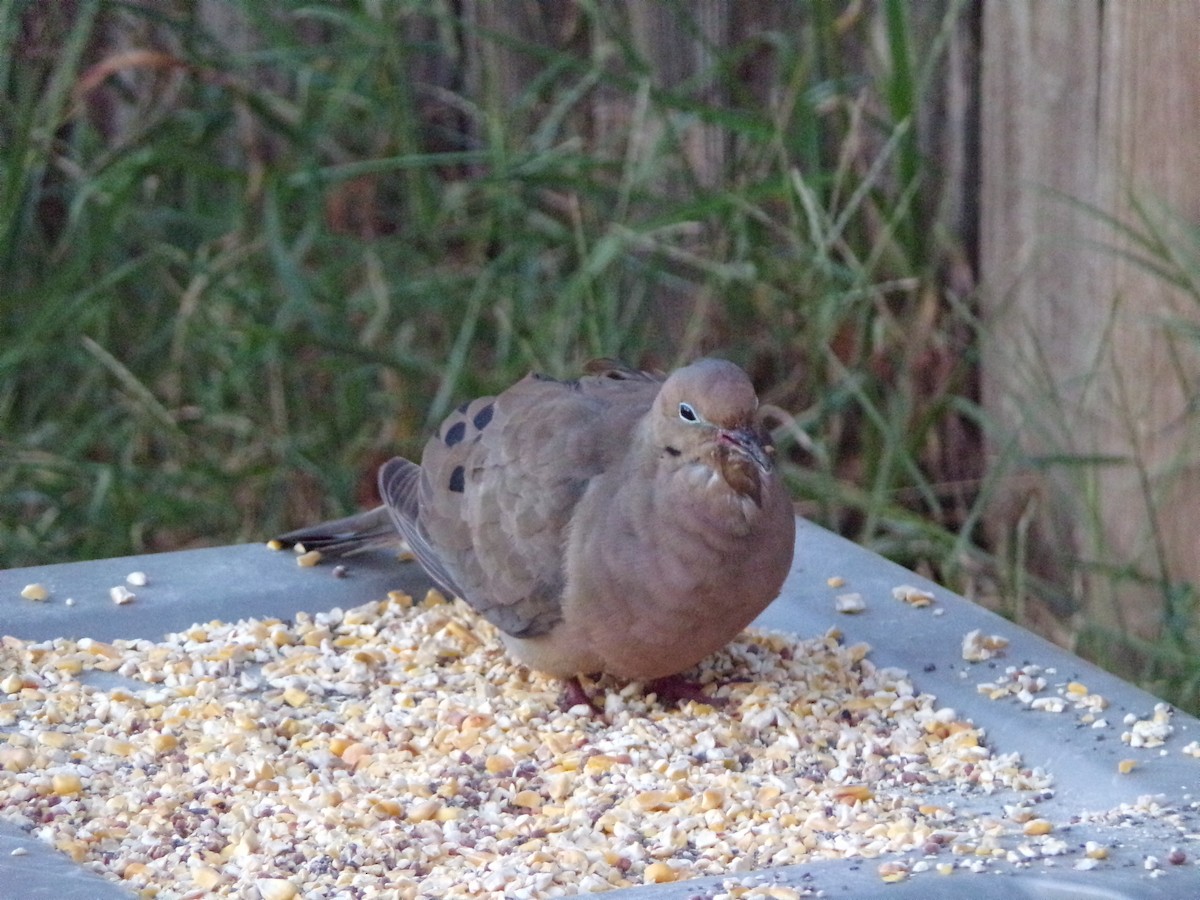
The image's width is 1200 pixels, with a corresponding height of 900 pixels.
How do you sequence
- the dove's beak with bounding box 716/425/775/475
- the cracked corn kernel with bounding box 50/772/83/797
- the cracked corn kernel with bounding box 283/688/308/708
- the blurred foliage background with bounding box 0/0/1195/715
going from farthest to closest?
1. the blurred foliage background with bounding box 0/0/1195/715
2. the cracked corn kernel with bounding box 283/688/308/708
3. the dove's beak with bounding box 716/425/775/475
4. the cracked corn kernel with bounding box 50/772/83/797

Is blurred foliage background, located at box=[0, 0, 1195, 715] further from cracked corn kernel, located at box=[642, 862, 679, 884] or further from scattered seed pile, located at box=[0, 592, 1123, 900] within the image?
cracked corn kernel, located at box=[642, 862, 679, 884]

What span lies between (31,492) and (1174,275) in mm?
2604

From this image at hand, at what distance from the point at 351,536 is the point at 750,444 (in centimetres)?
108

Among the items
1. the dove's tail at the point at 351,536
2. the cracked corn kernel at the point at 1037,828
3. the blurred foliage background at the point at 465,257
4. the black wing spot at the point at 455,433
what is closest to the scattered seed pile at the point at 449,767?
the cracked corn kernel at the point at 1037,828

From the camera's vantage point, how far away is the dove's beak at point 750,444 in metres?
2.59

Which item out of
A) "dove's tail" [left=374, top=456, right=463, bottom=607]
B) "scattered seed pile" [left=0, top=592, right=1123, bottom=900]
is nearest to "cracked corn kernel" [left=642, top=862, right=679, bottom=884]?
"scattered seed pile" [left=0, top=592, right=1123, bottom=900]

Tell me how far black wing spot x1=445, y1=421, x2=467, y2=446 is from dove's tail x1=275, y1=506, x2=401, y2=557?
0.75 feet

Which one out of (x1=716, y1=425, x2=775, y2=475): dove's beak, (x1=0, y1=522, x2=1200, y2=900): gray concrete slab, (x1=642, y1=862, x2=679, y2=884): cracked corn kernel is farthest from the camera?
(x1=716, y1=425, x2=775, y2=475): dove's beak

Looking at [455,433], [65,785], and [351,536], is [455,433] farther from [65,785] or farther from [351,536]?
[65,785]

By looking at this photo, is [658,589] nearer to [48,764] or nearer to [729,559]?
[729,559]

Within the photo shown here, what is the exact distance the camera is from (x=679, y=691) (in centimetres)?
291

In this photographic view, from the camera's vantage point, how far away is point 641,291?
4.43 metres

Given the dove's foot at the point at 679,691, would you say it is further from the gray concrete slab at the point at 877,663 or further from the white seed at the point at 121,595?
the white seed at the point at 121,595

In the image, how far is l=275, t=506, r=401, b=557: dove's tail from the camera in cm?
336
